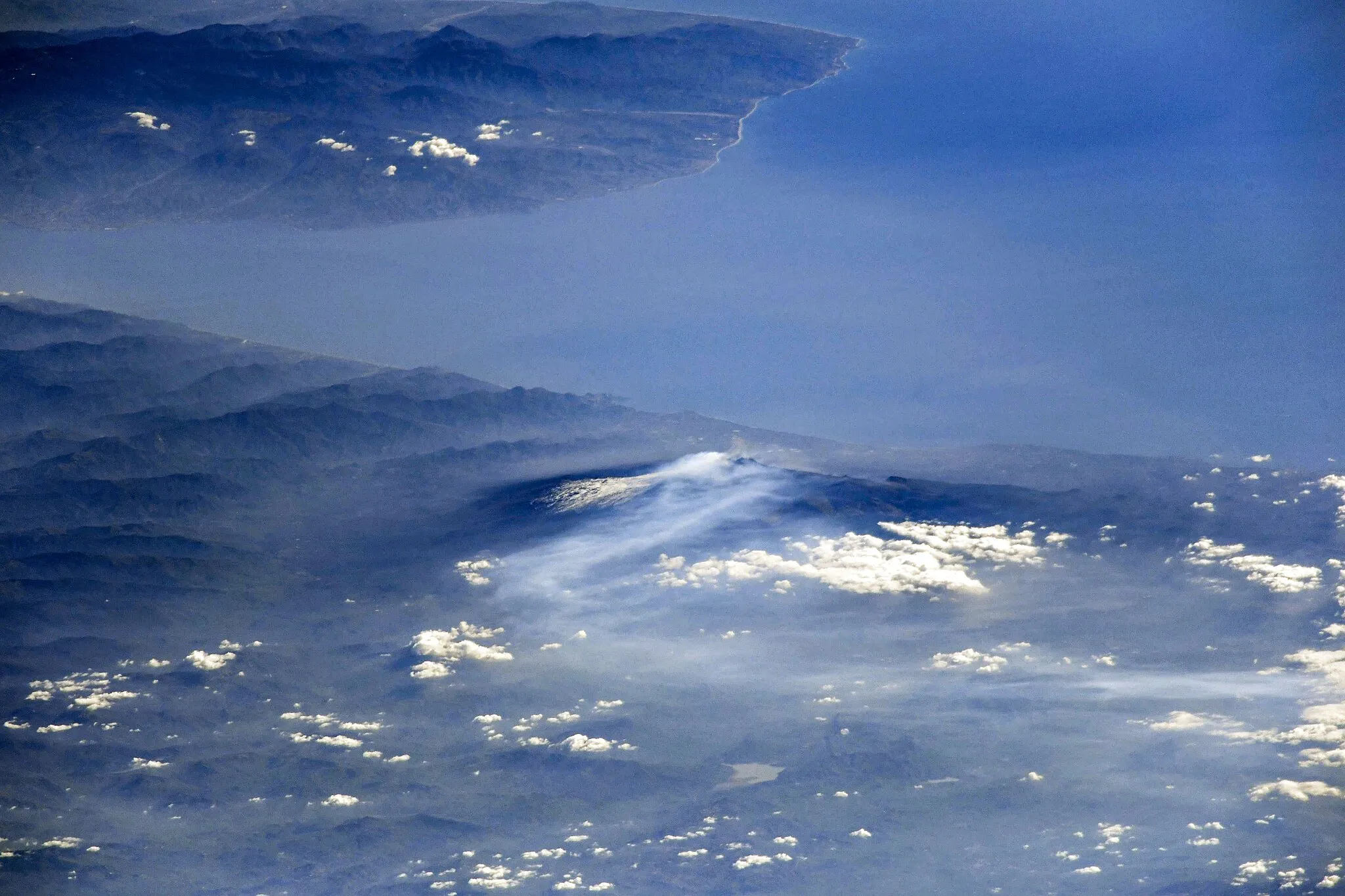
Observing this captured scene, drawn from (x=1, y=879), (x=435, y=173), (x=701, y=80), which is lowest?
(x=1, y=879)

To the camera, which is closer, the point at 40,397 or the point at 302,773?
the point at 302,773

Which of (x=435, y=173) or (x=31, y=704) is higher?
(x=435, y=173)

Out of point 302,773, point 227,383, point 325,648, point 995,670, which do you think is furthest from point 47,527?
point 995,670

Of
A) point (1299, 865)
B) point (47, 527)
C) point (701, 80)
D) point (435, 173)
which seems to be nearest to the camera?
point (1299, 865)

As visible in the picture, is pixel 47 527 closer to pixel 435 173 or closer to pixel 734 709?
pixel 734 709

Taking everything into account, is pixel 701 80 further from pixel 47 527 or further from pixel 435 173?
pixel 47 527

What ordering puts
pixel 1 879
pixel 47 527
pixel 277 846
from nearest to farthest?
pixel 1 879 < pixel 277 846 < pixel 47 527

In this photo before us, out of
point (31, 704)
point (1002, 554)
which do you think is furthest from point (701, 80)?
point (31, 704)
